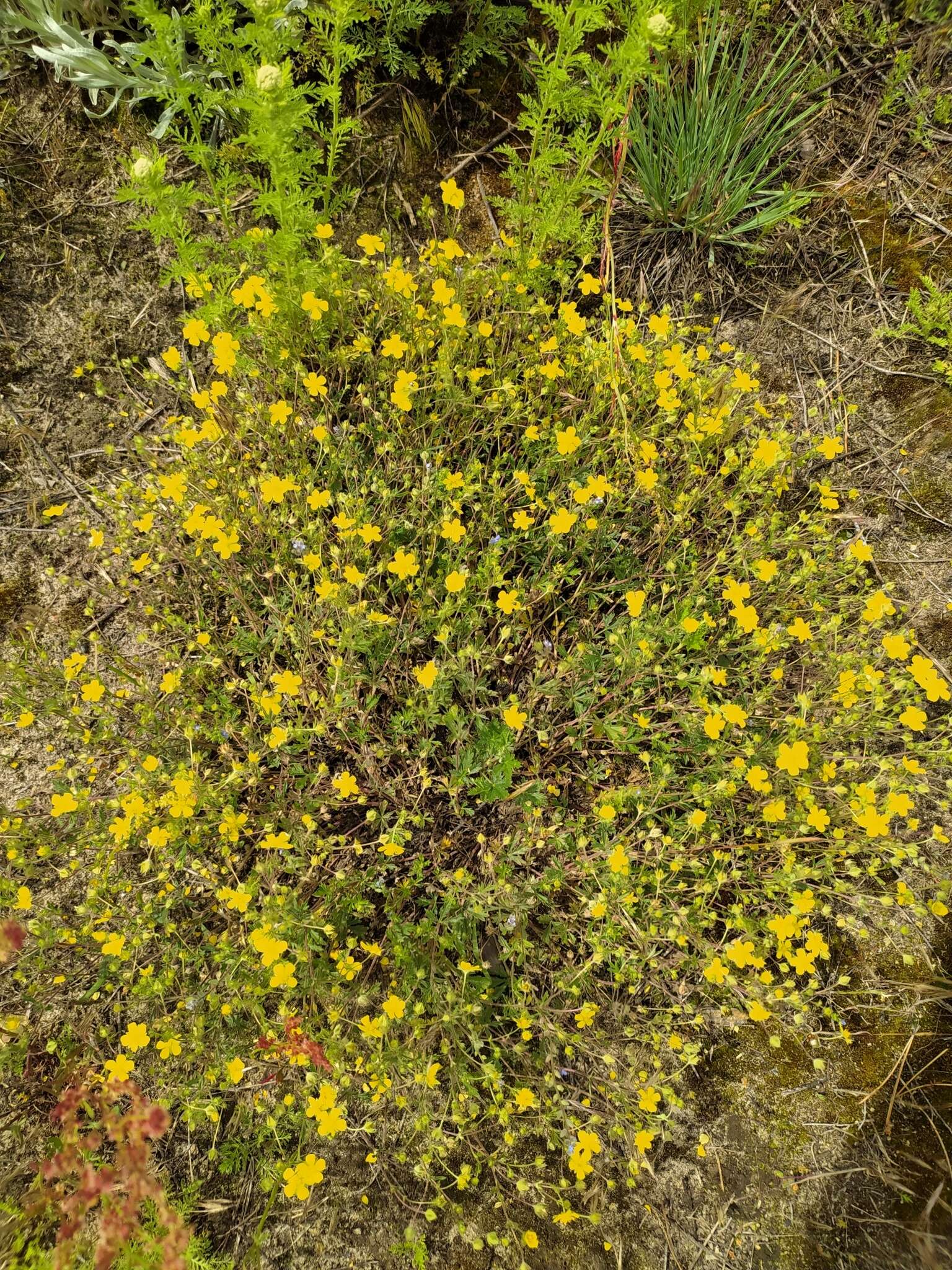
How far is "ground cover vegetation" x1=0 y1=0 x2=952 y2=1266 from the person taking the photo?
2.10 metres

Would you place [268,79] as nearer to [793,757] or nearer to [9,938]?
[9,938]

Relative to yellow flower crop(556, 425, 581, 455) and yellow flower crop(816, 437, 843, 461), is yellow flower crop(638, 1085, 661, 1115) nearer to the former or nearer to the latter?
yellow flower crop(556, 425, 581, 455)

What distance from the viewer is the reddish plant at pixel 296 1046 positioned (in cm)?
191

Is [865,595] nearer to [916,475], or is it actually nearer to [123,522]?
[916,475]

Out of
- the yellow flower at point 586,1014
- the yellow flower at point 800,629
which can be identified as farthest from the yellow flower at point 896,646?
the yellow flower at point 586,1014

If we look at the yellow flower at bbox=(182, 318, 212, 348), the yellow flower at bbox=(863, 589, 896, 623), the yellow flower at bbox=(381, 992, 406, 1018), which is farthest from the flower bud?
the yellow flower at bbox=(381, 992, 406, 1018)

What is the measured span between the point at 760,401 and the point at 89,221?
3.24 m

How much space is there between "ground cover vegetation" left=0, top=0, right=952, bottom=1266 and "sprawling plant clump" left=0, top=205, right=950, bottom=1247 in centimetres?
2

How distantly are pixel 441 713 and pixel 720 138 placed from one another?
115 inches

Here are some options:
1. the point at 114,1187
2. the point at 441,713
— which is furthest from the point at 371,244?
the point at 114,1187

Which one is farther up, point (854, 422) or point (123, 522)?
point (854, 422)

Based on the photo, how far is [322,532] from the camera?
233cm

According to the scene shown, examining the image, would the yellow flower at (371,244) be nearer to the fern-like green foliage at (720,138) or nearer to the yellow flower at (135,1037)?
the fern-like green foliage at (720,138)

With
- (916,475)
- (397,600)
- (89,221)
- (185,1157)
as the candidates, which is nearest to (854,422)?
(916,475)
